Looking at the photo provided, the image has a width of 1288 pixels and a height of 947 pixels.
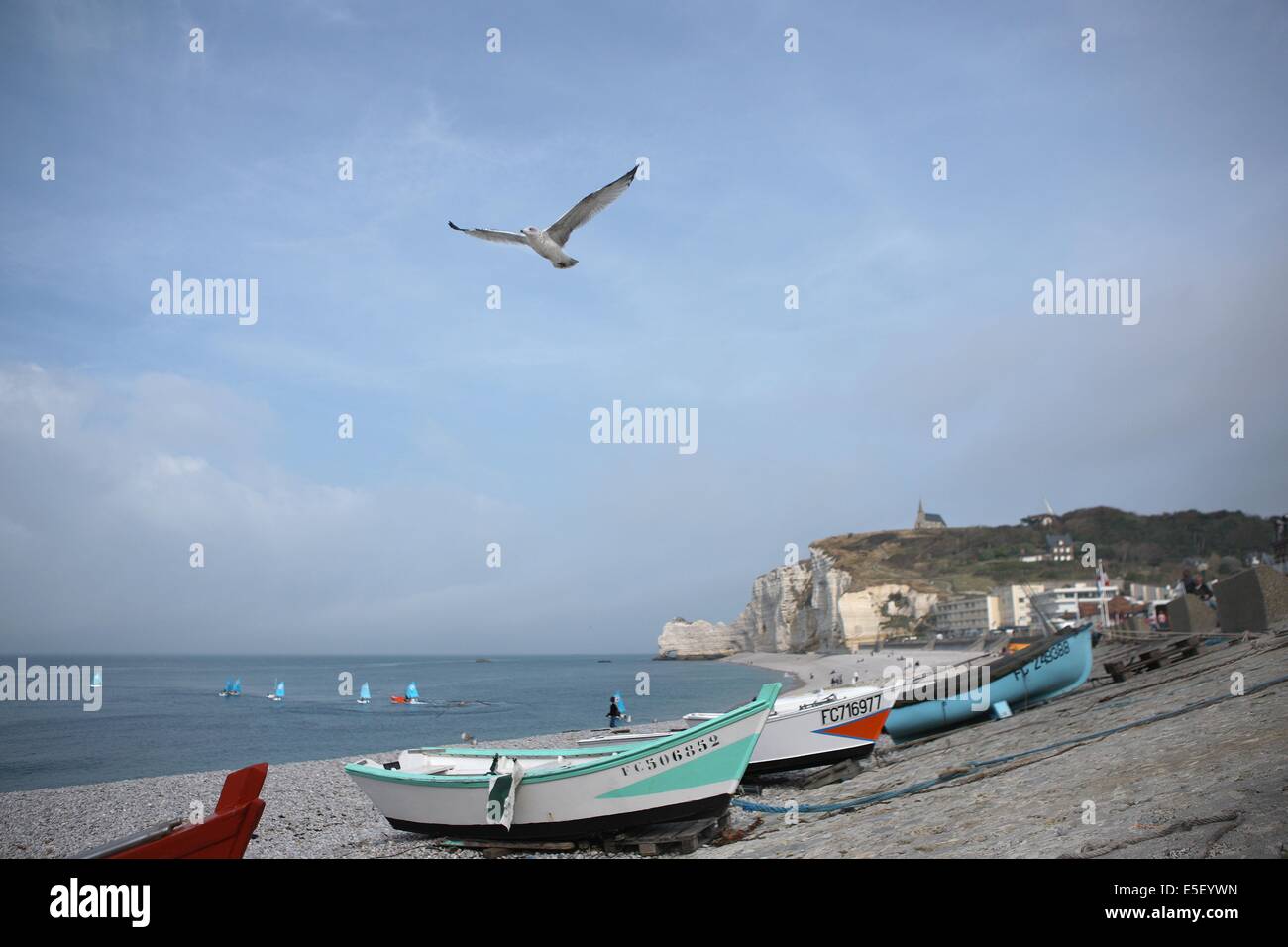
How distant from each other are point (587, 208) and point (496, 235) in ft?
4.63

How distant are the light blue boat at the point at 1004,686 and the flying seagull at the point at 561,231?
40.5ft

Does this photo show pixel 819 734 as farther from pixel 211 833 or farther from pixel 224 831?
pixel 211 833

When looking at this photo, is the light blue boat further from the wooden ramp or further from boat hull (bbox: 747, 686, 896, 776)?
boat hull (bbox: 747, 686, 896, 776)

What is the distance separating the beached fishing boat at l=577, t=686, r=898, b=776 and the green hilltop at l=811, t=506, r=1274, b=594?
95.3 metres

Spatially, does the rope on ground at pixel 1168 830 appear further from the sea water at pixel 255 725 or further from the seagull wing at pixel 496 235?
the sea water at pixel 255 725

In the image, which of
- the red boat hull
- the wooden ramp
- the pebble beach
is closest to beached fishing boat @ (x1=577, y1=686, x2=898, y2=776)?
the pebble beach

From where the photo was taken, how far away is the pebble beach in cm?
628

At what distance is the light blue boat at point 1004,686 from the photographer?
16953 millimetres

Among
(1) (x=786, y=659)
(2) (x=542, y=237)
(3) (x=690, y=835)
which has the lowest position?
(1) (x=786, y=659)

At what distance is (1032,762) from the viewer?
10305mm

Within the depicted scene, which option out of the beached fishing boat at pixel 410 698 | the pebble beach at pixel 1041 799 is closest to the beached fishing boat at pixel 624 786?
the pebble beach at pixel 1041 799
